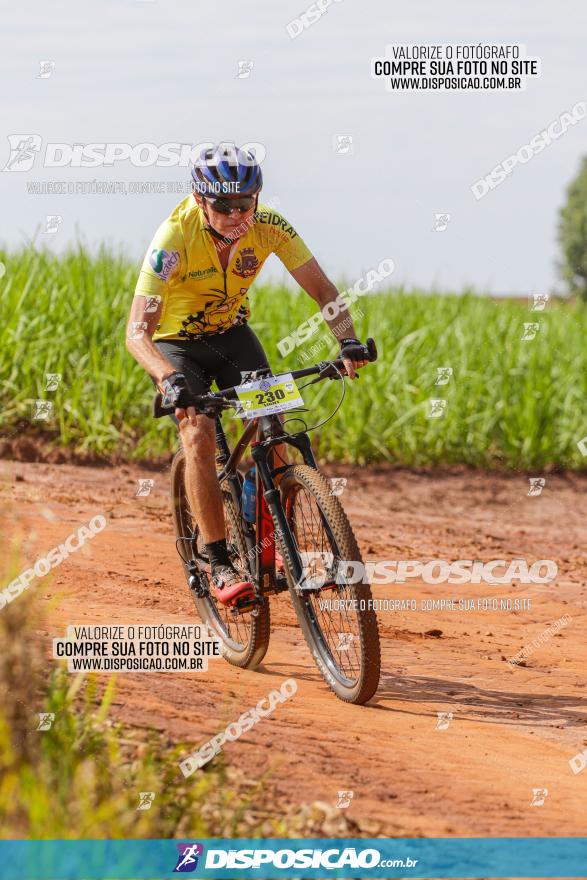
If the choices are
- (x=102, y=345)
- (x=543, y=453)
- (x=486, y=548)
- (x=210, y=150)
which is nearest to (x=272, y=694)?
(x=210, y=150)

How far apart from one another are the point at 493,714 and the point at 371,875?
180 cm

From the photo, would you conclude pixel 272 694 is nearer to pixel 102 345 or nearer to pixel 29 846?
pixel 29 846

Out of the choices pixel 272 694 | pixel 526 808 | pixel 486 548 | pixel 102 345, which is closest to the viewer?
pixel 526 808

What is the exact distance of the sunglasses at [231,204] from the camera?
5.31m

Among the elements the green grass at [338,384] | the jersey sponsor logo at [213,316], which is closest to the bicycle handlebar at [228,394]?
the jersey sponsor logo at [213,316]

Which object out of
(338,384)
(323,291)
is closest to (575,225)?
(338,384)

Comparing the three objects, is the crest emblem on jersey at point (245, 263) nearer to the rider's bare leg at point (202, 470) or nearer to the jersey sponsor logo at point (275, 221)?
the jersey sponsor logo at point (275, 221)

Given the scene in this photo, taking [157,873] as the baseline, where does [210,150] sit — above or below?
above

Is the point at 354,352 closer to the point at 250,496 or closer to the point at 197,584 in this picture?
the point at 250,496

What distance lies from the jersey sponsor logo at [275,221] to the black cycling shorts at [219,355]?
0.60 meters

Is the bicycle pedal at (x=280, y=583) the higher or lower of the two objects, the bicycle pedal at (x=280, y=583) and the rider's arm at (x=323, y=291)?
the lower

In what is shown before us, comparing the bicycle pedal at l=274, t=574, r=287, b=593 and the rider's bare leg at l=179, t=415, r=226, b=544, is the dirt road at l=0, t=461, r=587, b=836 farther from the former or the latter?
the rider's bare leg at l=179, t=415, r=226, b=544

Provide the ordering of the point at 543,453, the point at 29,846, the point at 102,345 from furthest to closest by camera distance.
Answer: the point at 543,453 < the point at 102,345 < the point at 29,846

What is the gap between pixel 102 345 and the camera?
12.0 meters
